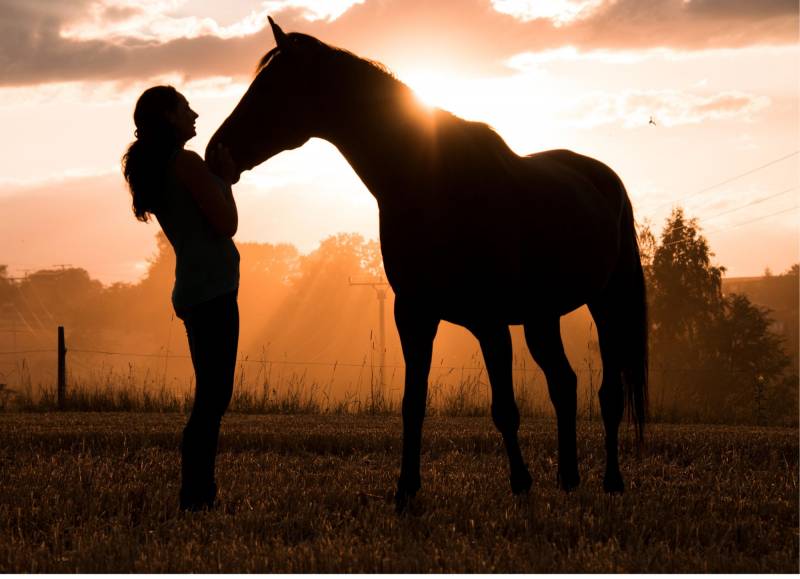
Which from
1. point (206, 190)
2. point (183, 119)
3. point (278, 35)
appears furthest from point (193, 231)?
point (278, 35)

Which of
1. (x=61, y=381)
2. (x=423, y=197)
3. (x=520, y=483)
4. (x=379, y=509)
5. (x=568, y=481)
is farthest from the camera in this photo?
(x=61, y=381)

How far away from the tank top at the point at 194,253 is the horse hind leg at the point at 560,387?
2.56 m

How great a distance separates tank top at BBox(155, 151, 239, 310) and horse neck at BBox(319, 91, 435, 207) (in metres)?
0.92

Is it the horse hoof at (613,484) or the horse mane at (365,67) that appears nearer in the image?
the horse mane at (365,67)

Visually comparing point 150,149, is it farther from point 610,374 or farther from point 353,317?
point 353,317

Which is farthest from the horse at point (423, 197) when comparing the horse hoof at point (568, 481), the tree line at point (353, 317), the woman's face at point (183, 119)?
the tree line at point (353, 317)

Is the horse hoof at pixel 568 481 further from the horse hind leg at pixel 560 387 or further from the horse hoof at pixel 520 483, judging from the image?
the horse hoof at pixel 520 483

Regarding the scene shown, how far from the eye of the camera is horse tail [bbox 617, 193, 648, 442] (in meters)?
7.55

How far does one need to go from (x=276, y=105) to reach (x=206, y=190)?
2.51 feet

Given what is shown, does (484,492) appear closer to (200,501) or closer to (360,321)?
(200,501)

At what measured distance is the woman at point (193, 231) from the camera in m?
5.07

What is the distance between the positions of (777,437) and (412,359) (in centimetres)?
725

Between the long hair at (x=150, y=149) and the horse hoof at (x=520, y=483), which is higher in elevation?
the long hair at (x=150, y=149)

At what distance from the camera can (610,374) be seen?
290 inches
